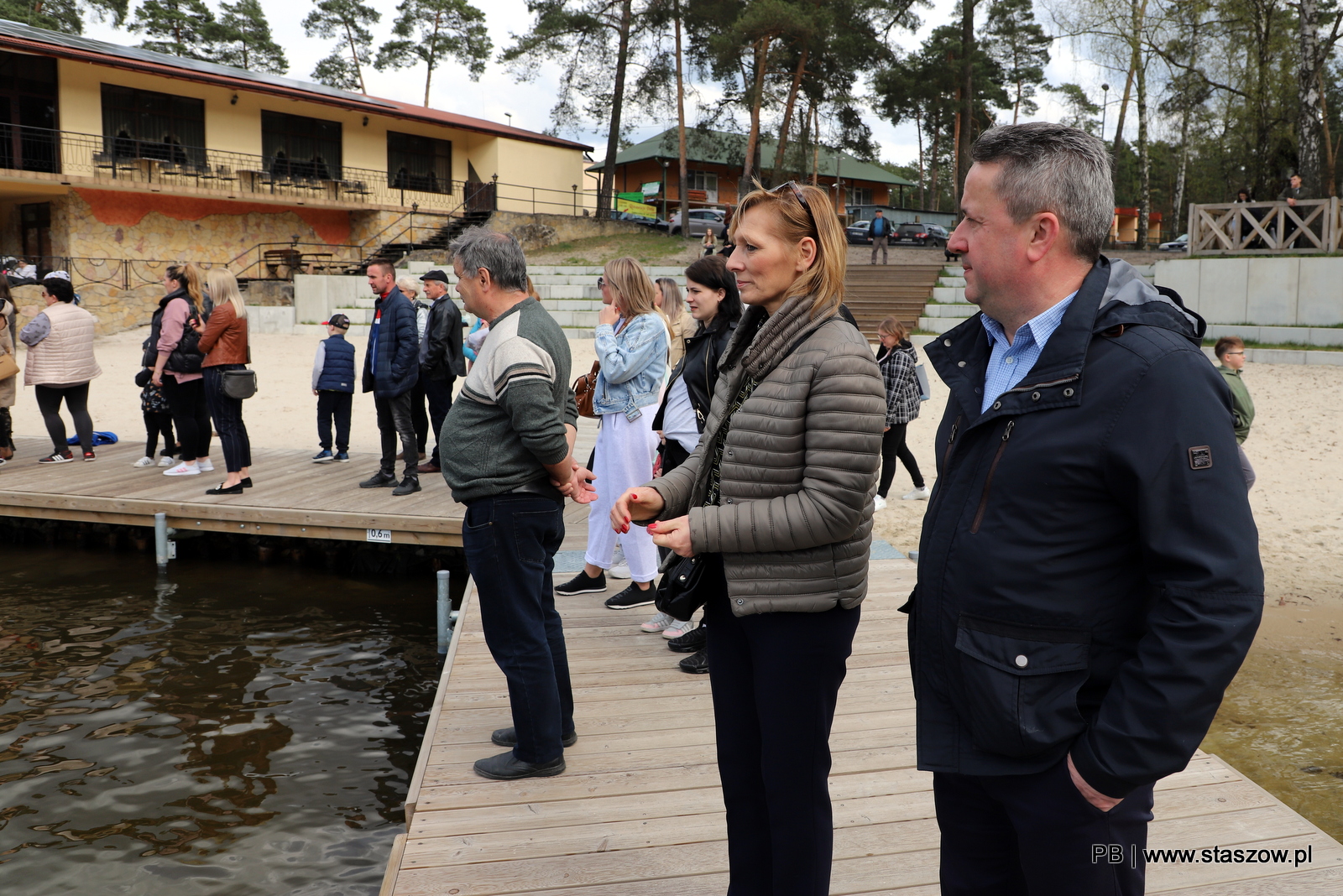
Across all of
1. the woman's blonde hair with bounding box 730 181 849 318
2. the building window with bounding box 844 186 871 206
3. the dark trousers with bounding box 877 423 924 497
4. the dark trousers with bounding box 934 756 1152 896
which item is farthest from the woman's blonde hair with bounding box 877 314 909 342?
the building window with bounding box 844 186 871 206

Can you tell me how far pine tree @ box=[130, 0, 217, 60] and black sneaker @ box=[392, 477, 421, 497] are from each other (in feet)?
109

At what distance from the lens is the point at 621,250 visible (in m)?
29.8

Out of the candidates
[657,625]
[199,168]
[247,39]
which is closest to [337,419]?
[657,625]

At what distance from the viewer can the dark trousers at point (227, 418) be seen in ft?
24.1

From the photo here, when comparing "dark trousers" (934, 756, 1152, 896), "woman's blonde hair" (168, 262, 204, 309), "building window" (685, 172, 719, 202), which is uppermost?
"building window" (685, 172, 719, 202)

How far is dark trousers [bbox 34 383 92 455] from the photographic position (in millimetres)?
8992

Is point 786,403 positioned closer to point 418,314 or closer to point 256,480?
point 418,314

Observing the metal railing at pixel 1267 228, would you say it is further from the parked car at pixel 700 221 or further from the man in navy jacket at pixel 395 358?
the parked car at pixel 700 221

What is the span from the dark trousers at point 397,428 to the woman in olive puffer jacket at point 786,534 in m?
5.82

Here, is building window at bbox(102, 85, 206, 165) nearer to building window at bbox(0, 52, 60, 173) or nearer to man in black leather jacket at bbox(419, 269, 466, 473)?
building window at bbox(0, 52, 60, 173)

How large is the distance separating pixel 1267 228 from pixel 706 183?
3262cm

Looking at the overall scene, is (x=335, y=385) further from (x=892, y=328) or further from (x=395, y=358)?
(x=892, y=328)

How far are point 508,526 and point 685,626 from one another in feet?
6.08

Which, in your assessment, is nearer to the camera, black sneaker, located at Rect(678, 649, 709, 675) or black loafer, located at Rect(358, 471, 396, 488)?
black sneaker, located at Rect(678, 649, 709, 675)
